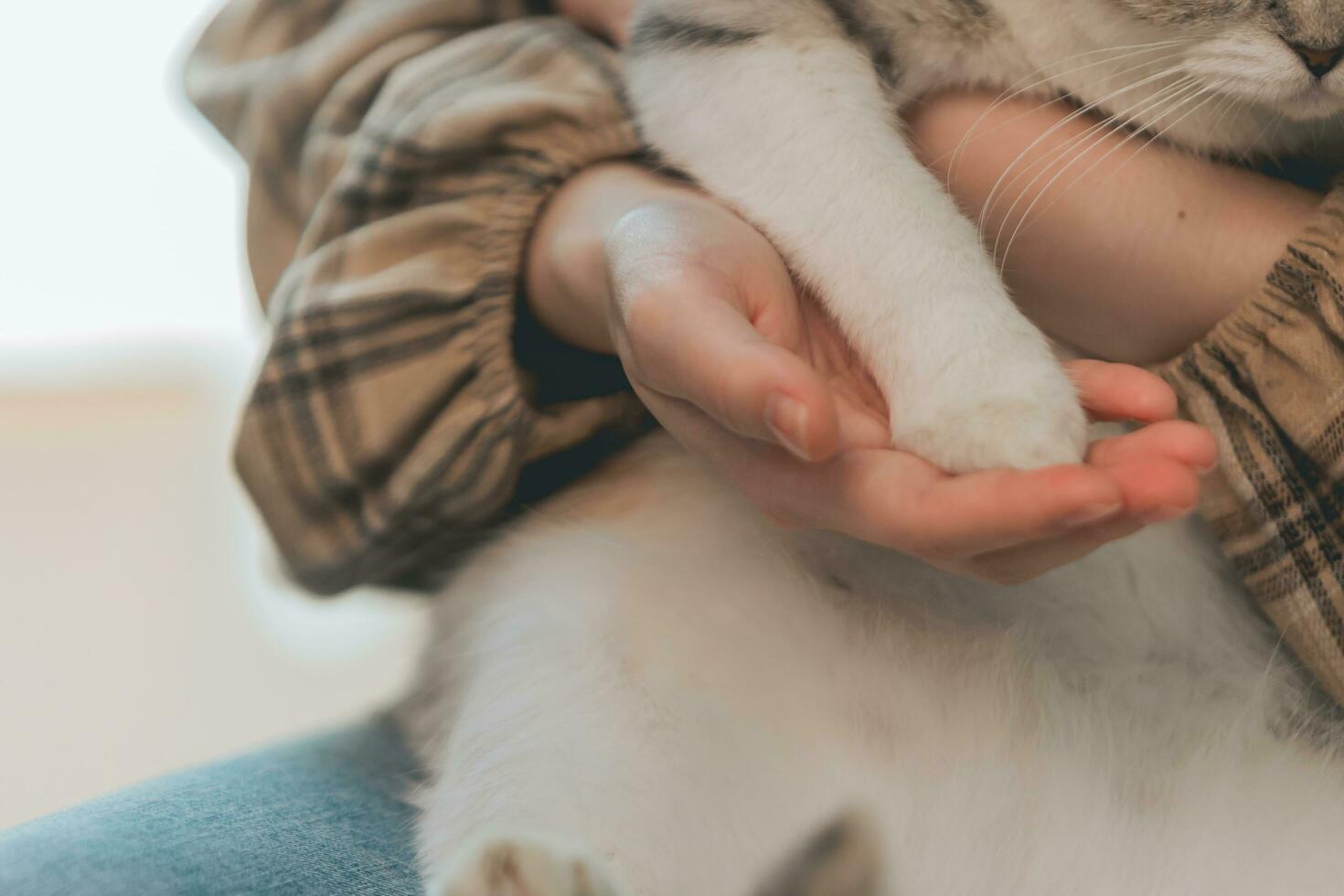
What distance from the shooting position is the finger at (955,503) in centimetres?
41

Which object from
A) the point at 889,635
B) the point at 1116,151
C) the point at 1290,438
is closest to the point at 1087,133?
the point at 1116,151

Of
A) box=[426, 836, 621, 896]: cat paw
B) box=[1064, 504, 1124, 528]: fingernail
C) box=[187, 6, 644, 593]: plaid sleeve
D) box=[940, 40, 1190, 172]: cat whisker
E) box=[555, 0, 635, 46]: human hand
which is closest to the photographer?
box=[1064, 504, 1124, 528]: fingernail

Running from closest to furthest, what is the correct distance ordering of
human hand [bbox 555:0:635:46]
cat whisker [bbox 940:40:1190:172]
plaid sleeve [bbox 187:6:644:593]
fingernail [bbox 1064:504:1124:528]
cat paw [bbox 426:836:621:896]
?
fingernail [bbox 1064:504:1124:528], cat paw [bbox 426:836:621:896], cat whisker [bbox 940:40:1190:172], plaid sleeve [bbox 187:6:644:593], human hand [bbox 555:0:635:46]

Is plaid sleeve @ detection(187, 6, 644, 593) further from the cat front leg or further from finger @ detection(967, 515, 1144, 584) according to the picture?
finger @ detection(967, 515, 1144, 584)

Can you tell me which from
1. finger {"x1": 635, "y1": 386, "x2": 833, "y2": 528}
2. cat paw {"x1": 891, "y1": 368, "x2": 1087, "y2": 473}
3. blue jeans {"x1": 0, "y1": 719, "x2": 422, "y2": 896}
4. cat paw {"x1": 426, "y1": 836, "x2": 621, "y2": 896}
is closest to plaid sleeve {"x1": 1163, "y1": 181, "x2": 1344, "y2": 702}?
cat paw {"x1": 891, "y1": 368, "x2": 1087, "y2": 473}

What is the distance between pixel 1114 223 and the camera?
2.23 feet

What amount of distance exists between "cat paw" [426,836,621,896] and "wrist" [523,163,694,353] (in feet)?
1.04

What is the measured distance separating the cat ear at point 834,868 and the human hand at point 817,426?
5.8 inches

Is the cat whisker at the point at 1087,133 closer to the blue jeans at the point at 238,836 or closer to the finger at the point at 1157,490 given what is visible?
the finger at the point at 1157,490

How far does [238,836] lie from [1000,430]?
48 centimetres

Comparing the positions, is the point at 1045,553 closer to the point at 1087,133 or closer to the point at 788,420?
the point at 788,420

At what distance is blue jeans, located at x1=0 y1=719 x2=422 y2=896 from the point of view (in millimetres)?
570

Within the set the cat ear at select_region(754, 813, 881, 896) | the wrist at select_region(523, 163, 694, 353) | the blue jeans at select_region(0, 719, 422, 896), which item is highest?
the wrist at select_region(523, 163, 694, 353)

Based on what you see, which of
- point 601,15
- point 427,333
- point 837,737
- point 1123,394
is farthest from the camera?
point 601,15
